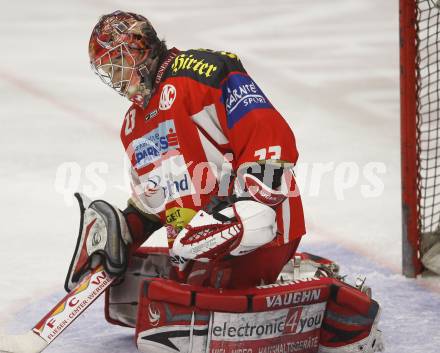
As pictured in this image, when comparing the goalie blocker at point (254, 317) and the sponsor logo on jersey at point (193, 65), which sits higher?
the sponsor logo on jersey at point (193, 65)

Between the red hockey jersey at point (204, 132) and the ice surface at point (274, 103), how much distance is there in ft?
1.67

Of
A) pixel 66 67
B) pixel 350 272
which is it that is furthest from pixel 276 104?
pixel 350 272

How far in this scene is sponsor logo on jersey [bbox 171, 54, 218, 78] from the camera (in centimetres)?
282

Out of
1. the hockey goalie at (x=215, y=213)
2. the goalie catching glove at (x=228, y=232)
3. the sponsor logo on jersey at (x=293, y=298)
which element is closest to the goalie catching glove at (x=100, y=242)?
the hockey goalie at (x=215, y=213)

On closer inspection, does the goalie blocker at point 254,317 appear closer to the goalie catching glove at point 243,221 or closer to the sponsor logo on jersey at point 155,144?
the goalie catching glove at point 243,221

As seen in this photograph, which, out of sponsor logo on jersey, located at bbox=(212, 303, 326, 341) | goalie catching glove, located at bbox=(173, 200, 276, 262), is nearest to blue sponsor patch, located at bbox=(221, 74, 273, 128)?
goalie catching glove, located at bbox=(173, 200, 276, 262)

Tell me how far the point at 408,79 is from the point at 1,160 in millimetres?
2145

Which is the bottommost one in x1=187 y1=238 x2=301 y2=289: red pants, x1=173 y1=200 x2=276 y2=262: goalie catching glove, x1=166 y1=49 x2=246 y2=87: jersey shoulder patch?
x1=187 y1=238 x2=301 y2=289: red pants

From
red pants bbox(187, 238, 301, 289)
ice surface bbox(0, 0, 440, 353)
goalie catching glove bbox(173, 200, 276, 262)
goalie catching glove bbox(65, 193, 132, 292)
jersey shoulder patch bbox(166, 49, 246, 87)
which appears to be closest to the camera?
goalie catching glove bbox(173, 200, 276, 262)

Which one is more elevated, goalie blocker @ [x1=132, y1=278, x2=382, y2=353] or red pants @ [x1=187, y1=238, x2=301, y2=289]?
red pants @ [x1=187, y1=238, x2=301, y2=289]

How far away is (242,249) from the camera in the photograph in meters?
2.70

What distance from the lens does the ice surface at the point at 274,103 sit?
357 centimetres

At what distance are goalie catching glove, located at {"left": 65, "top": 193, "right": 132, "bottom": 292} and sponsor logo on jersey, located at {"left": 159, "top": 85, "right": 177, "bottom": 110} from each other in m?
0.42

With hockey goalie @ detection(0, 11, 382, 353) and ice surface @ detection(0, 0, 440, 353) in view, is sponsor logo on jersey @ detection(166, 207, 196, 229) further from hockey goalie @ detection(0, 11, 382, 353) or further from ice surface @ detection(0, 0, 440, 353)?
ice surface @ detection(0, 0, 440, 353)
